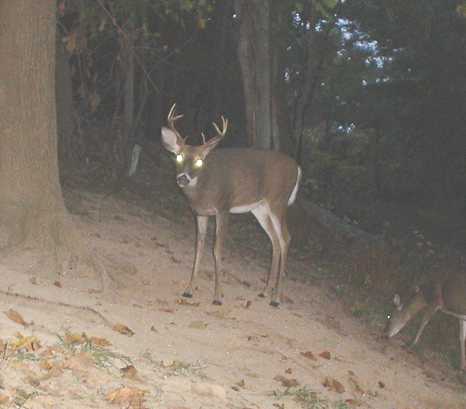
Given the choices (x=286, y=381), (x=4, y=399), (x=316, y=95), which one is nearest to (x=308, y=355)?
(x=286, y=381)

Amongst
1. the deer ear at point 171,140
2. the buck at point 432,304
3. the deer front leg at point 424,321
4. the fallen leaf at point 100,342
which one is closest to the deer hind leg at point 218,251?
the deer ear at point 171,140

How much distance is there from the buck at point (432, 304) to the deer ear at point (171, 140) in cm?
347

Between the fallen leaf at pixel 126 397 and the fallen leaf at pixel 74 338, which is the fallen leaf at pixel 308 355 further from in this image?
the fallen leaf at pixel 126 397

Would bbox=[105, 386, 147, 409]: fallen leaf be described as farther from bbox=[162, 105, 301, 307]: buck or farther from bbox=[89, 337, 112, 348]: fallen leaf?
bbox=[162, 105, 301, 307]: buck

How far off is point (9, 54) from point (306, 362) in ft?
12.5

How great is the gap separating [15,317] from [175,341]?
56.9 inches

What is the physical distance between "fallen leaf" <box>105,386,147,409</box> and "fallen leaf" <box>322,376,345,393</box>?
98.6 inches

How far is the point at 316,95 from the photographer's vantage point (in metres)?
34.1

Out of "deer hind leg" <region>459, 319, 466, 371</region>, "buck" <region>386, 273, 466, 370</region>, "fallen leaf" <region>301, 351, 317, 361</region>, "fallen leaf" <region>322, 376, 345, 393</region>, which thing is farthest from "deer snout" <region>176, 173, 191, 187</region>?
"deer hind leg" <region>459, 319, 466, 371</region>

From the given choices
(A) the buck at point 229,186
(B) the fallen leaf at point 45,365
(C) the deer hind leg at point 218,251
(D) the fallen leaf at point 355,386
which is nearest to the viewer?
(B) the fallen leaf at point 45,365

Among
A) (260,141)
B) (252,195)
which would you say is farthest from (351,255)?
(252,195)

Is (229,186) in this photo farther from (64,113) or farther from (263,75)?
(64,113)

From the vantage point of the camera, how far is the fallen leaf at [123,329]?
7.56 metres

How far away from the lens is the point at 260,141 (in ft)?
49.5
